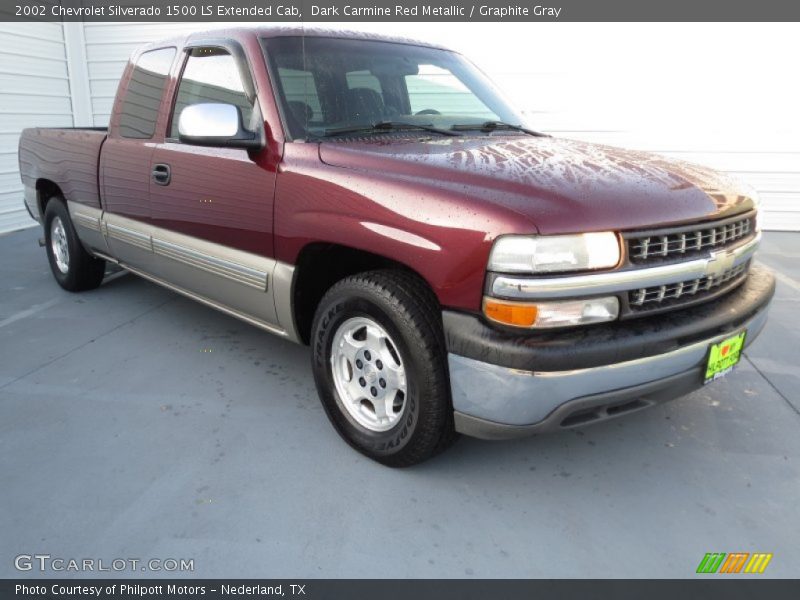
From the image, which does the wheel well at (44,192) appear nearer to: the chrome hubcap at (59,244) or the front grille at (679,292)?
the chrome hubcap at (59,244)

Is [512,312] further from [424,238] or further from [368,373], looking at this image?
[368,373]

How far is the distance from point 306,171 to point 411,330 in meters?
0.88

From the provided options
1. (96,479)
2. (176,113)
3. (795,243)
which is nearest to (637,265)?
(96,479)

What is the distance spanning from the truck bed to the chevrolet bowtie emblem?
3.74 metres

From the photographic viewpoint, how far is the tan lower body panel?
9.56 feet

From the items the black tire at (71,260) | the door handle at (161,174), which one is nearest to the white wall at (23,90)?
the black tire at (71,260)

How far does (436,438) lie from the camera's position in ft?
7.70

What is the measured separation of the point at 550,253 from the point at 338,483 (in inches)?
49.8

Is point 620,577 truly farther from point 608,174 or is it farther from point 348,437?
point 608,174

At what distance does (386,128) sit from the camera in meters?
2.88
